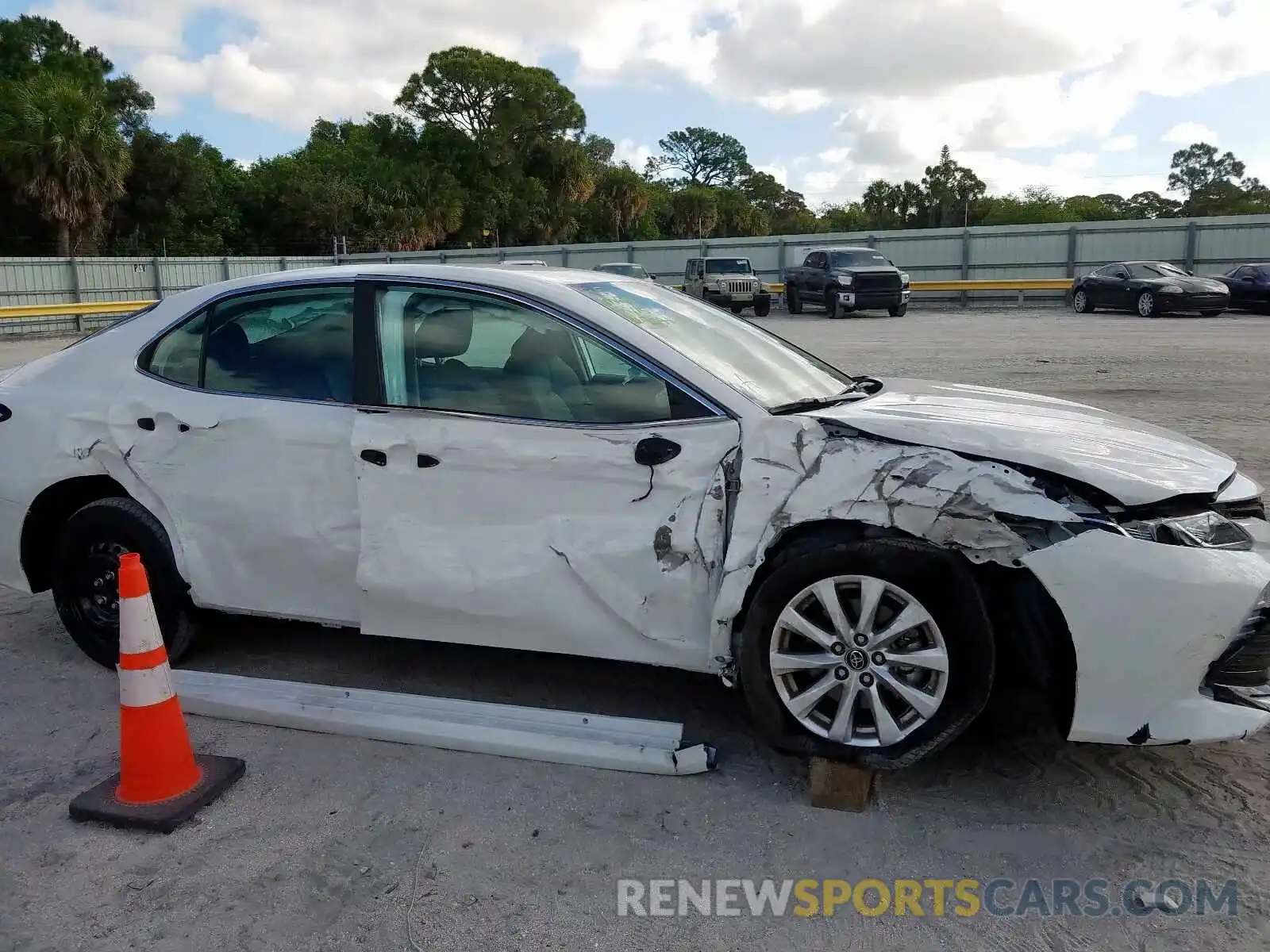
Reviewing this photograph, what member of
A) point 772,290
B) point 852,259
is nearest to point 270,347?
point 852,259

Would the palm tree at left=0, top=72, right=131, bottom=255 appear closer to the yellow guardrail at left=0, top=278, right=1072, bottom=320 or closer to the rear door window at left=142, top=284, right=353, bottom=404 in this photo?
the yellow guardrail at left=0, top=278, right=1072, bottom=320

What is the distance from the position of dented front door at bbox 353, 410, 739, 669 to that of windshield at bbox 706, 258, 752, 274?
2755 cm

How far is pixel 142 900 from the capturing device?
9.46ft

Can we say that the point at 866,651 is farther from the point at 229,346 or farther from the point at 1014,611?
the point at 229,346

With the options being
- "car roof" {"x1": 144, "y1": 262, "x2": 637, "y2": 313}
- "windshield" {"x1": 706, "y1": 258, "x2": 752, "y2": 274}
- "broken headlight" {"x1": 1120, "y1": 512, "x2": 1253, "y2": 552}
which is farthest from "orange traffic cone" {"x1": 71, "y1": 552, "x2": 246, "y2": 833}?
"windshield" {"x1": 706, "y1": 258, "x2": 752, "y2": 274}

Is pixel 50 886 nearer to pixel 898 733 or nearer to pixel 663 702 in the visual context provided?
pixel 663 702

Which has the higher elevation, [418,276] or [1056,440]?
[418,276]

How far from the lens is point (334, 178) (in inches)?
1954

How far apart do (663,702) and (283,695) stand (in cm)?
145

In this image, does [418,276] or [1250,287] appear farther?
[1250,287]

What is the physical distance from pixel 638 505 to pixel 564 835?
1.06m

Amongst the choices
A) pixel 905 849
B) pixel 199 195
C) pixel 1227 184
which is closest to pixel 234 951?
pixel 905 849

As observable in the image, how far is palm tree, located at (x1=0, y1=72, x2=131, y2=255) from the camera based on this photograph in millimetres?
35250

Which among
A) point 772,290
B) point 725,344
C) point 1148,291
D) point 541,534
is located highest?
point 772,290
